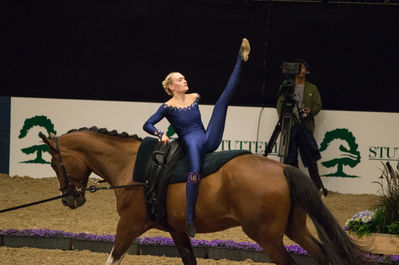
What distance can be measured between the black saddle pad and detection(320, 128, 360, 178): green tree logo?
4.66 meters

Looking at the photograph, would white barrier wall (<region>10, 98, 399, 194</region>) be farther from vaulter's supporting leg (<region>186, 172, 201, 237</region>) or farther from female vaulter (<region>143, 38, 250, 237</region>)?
vaulter's supporting leg (<region>186, 172, 201, 237</region>)

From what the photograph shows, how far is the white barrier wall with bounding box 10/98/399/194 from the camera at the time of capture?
9531mm

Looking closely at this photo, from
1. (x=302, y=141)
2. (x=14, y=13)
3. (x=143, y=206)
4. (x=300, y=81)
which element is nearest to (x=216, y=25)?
(x=300, y=81)

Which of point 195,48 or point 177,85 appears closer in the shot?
point 177,85

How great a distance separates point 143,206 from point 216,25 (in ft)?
16.3

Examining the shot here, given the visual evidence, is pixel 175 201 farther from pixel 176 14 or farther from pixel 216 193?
pixel 176 14

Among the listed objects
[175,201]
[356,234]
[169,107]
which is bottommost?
[356,234]

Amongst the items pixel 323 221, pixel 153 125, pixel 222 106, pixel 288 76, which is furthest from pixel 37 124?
pixel 323 221

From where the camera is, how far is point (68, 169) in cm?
555

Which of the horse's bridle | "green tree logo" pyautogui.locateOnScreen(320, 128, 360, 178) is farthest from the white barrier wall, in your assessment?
the horse's bridle

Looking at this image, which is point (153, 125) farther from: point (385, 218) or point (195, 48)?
point (195, 48)

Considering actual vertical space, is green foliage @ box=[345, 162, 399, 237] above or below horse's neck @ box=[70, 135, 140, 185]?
below

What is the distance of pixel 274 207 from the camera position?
4.84 metres

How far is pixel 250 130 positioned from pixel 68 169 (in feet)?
14.9
